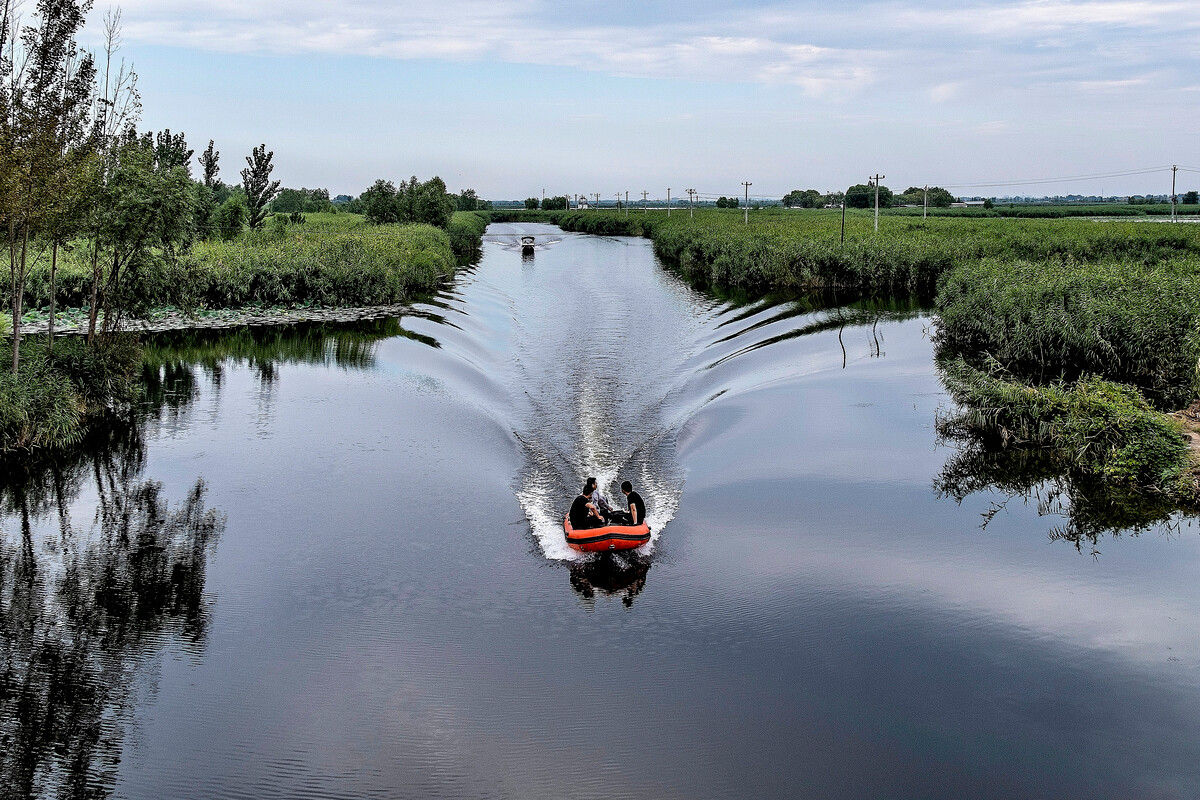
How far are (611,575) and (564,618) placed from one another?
1771mm

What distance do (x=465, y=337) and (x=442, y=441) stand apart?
14751mm

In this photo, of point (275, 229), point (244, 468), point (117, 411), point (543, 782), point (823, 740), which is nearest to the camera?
point (543, 782)

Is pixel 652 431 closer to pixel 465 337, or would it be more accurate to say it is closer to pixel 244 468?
pixel 244 468

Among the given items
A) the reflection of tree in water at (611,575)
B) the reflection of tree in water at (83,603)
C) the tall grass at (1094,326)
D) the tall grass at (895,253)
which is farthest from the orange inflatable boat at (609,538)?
the tall grass at (895,253)

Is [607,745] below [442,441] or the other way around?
below

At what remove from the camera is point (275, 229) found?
65.0 m

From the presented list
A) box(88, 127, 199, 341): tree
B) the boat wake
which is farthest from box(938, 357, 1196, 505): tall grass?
box(88, 127, 199, 341): tree

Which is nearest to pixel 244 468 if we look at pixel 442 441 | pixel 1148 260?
pixel 442 441

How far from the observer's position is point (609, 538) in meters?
16.0

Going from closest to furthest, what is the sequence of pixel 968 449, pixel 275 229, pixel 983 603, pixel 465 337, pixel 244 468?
pixel 983 603 → pixel 244 468 → pixel 968 449 → pixel 465 337 → pixel 275 229

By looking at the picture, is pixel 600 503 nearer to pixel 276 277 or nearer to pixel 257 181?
pixel 276 277


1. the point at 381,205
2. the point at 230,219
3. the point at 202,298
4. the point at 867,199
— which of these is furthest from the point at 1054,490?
the point at 867,199

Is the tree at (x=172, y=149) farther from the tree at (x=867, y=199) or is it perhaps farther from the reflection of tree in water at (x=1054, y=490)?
the tree at (x=867, y=199)

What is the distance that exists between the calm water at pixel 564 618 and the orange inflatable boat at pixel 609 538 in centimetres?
38
